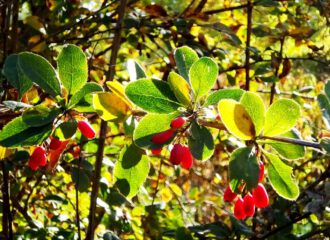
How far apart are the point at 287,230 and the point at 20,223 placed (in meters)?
1.03

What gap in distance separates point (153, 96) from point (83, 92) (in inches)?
5.4

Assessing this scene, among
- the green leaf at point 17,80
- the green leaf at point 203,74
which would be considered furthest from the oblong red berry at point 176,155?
the green leaf at point 17,80

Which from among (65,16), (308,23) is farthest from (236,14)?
(65,16)

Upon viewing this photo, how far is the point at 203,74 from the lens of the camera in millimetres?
851

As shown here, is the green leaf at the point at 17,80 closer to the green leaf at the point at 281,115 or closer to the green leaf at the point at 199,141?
the green leaf at the point at 199,141

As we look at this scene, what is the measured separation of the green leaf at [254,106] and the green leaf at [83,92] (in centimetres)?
27

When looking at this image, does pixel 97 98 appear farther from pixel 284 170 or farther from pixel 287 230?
pixel 287 230

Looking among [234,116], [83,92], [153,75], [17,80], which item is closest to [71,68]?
[83,92]

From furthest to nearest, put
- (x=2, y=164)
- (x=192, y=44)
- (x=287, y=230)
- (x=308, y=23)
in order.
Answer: (x=308, y=23), (x=192, y=44), (x=287, y=230), (x=2, y=164)

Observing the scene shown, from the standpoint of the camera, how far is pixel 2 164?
63.5 inches

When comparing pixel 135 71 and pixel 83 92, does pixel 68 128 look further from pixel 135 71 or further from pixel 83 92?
pixel 135 71

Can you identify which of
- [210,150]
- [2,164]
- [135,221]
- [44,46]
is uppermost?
[44,46]

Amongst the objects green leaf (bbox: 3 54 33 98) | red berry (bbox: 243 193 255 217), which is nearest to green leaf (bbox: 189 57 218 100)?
red berry (bbox: 243 193 255 217)

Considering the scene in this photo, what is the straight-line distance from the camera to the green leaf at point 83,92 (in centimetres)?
91
